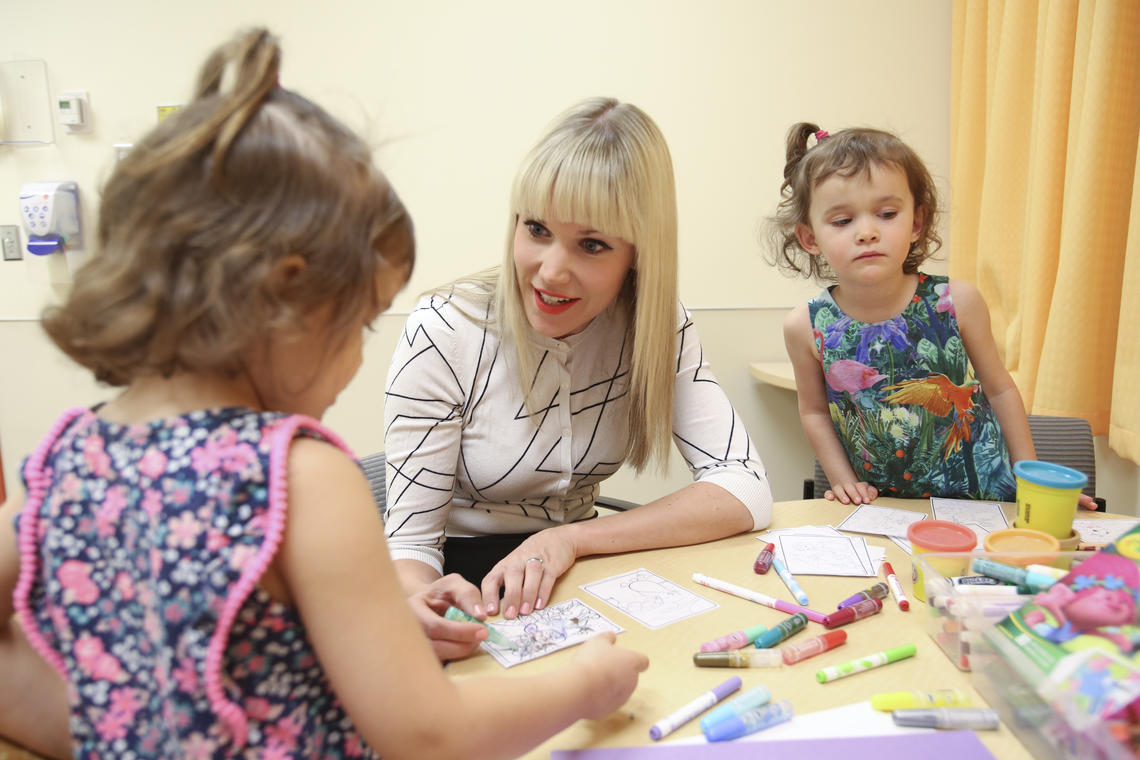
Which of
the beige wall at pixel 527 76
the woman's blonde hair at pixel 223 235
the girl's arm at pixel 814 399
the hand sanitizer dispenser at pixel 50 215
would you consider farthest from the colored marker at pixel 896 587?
the hand sanitizer dispenser at pixel 50 215

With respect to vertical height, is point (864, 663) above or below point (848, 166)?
below

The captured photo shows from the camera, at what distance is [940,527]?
3.70 feet

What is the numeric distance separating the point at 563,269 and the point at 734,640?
613mm

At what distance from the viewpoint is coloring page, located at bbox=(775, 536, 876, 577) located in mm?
1152

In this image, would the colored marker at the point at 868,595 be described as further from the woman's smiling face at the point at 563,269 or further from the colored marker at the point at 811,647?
the woman's smiling face at the point at 563,269

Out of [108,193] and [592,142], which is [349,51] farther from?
[108,193]

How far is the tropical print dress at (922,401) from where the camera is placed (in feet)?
5.33

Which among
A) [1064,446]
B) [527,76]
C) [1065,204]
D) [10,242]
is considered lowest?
[1064,446]

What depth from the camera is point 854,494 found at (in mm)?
1472

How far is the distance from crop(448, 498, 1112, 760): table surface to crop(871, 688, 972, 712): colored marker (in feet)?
0.08

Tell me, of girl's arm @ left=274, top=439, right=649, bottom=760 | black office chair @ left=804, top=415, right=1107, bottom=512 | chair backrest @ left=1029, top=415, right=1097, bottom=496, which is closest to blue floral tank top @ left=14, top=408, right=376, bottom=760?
girl's arm @ left=274, top=439, right=649, bottom=760

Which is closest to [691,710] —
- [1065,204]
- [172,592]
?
[172,592]

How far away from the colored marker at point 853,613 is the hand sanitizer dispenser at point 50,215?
2.97m

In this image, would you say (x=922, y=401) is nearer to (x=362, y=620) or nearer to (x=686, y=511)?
(x=686, y=511)
